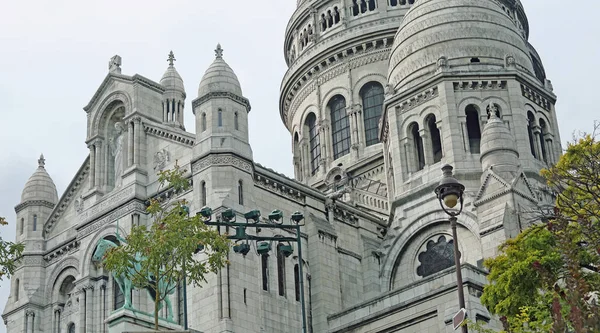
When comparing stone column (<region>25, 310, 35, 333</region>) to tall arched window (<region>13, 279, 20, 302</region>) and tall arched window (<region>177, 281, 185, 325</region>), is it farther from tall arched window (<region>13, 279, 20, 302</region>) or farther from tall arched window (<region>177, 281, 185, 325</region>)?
tall arched window (<region>177, 281, 185, 325</region>)

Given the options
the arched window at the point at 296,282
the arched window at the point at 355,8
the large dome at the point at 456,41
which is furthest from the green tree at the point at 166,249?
the arched window at the point at 355,8

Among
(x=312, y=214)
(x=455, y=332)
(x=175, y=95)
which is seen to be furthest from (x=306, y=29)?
(x=455, y=332)

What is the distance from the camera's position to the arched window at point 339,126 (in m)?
72.8

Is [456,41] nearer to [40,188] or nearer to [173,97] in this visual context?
[173,97]

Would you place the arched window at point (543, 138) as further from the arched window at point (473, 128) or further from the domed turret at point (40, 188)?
the domed turret at point (40, 188)

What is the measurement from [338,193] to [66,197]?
14024 mm

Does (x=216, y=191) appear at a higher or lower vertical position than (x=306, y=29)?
lower

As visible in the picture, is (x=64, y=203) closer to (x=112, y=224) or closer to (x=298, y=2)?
(x=112, y=224)

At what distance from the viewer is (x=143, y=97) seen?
57.2 meters

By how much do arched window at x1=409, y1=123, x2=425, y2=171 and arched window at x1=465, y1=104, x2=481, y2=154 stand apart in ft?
8.00

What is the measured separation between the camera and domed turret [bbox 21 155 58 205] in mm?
60969

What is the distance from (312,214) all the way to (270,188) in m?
2.61

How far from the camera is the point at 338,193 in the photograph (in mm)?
61438

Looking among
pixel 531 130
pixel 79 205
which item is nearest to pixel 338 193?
pixel 531 130
